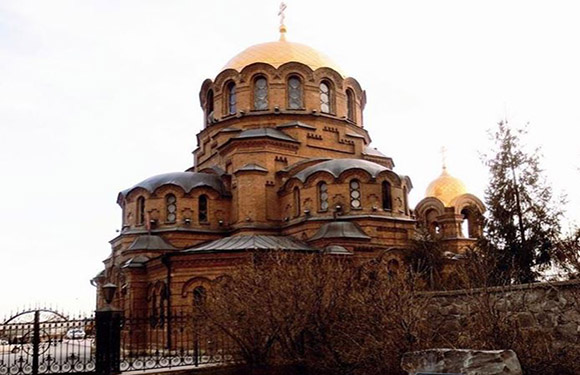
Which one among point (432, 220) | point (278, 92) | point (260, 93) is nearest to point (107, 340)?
point (278, 92)

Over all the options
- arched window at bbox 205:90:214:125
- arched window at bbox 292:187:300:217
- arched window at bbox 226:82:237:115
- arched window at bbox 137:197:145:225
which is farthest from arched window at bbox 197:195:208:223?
arched window at bbox 205:90:214:125

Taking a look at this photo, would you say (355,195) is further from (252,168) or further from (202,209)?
(202,209)

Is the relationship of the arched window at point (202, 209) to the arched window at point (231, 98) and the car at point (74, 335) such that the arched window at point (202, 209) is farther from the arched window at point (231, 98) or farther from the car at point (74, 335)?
the car at point (74, 335)

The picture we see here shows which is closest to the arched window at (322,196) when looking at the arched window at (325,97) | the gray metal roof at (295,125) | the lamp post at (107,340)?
the gray metal roof at (295,125)

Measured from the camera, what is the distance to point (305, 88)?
88.1ft

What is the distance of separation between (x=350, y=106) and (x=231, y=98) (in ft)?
18.6

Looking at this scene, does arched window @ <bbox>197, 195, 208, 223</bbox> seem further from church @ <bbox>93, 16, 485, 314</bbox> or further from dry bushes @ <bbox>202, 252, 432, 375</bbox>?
dry bushes @ <bbox>202, 252, 432, 375</bbox>

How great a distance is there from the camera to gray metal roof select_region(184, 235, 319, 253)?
2016 centimetres

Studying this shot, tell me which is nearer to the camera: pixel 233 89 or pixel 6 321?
pixel 6 321

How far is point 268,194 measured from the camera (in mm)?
24391

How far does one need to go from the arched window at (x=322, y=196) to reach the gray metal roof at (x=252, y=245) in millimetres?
1785

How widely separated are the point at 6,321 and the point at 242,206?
1216cm

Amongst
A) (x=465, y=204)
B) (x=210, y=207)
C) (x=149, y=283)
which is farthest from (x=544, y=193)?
(x=149, y=283)

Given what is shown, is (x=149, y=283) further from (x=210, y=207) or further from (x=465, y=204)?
(x=465, y=204)
